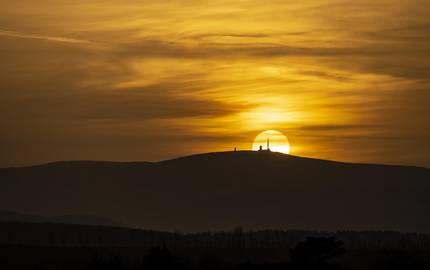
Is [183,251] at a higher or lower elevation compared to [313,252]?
higher

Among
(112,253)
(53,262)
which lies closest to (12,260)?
(53,262)

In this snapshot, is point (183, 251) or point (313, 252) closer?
point (313, 252)

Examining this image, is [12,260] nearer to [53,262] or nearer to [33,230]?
[53,262]

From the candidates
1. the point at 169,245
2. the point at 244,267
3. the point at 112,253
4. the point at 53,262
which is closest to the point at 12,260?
the point at 53,262

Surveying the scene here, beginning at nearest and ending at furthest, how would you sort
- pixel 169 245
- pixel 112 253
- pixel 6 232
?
pixel 112 253, pixel 169 245, pixel 6 232

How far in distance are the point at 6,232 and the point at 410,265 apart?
57710 millimetres

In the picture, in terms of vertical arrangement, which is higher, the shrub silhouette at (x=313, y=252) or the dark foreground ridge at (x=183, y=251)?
the dark foreground ridge at (x=183, y=251)

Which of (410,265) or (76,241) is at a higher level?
(76,241)

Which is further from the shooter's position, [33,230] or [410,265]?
[33,230]

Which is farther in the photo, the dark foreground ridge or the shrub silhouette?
the dark foreground ridge

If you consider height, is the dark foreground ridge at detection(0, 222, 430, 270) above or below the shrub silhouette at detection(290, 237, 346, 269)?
above

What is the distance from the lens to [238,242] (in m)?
117

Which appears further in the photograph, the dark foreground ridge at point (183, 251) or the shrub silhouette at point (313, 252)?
the dark foreground ridge at point (183, 251)

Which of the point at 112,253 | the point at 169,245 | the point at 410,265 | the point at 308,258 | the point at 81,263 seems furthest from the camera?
the point at 169,245
